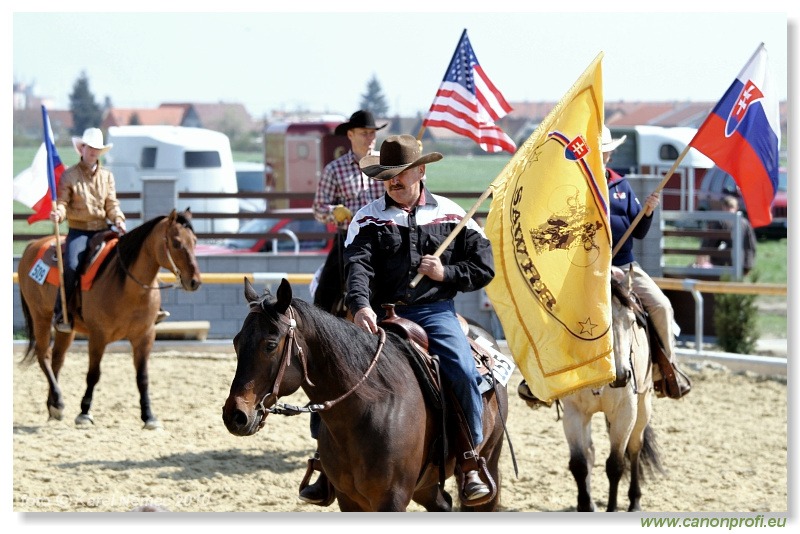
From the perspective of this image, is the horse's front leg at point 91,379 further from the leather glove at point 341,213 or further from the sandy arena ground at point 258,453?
the leather glove at point 341,213

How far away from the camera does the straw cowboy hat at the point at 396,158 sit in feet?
18.6

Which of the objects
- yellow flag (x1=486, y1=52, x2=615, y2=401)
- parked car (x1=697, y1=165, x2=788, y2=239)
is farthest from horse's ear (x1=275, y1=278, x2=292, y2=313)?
parked car (x1=697, y1=165, x2=788, y2=239)

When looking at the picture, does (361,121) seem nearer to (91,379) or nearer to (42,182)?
(91,379)

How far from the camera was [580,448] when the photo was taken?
7625 millimetres

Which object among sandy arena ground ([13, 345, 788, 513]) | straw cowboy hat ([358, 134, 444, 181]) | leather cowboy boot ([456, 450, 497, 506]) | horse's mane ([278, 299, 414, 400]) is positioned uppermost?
straw cowboy hat ([358, 134, 444, 181])

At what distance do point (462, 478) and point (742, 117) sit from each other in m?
3.37

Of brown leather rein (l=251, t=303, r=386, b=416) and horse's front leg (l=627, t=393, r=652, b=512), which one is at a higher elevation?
brown leather rein (l=251, t=303, r=386, b=416)

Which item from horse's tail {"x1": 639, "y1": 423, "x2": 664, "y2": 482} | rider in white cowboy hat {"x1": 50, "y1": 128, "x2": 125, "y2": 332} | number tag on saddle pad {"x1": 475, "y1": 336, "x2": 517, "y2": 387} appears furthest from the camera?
rider in white cowboy hat {"x1": 50, "y1": 128, "x2": 125, "y2": 332}

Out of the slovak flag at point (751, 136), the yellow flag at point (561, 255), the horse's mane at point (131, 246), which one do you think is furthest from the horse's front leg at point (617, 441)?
the horse's mane at point (131, 246)

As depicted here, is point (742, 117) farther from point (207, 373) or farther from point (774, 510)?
point (207, 373)

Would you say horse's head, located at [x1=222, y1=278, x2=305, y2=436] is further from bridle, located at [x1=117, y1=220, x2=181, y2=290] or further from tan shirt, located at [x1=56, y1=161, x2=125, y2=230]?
tan shirt, located at [x1=56, y1=161, x2=125, y2=230]

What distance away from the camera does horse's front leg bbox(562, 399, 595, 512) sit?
755 cm

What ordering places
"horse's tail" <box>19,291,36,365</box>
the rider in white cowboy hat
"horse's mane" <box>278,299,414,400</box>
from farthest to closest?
"horse's tail" <box>19,291,36,365</box>
the rider in white cowboy hat
"horse's mane" <box>278,299,414,400</box>

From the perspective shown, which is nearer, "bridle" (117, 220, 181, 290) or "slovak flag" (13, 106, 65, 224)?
"bridle" (117, 220, 181, 290)
